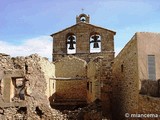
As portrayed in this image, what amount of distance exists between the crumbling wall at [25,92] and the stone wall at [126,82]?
3.95m

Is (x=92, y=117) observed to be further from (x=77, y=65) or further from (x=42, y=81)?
(x=77, y=65)

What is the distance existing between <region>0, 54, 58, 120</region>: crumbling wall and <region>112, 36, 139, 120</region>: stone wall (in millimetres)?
3951

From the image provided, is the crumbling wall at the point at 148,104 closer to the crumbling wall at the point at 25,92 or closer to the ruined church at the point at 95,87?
the ruined church at the point at 95,87

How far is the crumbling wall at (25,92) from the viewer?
42.8 ft

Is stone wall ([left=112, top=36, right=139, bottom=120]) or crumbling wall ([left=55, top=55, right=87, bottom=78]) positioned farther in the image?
crumbling wall ([left=55, top=55, right=87, bottom=78])

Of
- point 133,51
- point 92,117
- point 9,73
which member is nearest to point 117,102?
point 92,117

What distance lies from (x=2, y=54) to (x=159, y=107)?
758cm

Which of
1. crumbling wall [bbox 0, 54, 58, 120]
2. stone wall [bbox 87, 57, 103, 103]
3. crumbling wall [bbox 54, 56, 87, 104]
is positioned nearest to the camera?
crumbling wall [bbox 0, 54, 58, 120]

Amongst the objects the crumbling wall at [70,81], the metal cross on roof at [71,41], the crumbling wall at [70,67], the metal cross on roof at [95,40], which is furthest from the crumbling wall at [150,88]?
the metal cross on roof at [71,41]

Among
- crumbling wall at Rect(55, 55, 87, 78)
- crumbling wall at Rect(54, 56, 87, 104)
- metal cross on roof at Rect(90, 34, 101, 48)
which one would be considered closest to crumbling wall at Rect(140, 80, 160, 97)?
crumbling wall at Rect(54, 56, 87, 104)

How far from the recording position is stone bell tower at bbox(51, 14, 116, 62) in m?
24.4

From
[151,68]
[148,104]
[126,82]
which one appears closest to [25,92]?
[126,82]

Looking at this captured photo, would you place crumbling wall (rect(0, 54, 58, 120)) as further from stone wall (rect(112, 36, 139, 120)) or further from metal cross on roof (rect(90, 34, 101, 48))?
metal cross on roof (rect(90, 34, 101, 48))

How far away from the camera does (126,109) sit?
578 inches
